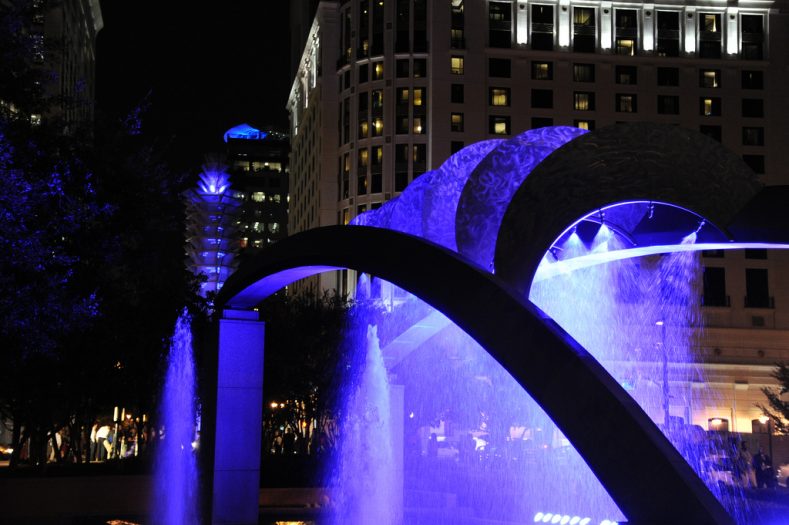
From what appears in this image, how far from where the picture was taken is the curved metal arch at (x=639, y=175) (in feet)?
35.2

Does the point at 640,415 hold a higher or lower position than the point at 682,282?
lower

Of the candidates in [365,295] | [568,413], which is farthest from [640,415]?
[365,295]

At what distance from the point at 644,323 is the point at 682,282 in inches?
292

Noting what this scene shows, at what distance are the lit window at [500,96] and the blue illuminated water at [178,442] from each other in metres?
46.8

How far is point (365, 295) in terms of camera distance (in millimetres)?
45094

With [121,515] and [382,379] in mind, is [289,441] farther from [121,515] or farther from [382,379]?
[121,515]

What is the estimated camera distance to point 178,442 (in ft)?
86.1

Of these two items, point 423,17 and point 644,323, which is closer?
point 644,323

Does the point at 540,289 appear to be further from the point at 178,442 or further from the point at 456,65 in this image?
the point at 456,65

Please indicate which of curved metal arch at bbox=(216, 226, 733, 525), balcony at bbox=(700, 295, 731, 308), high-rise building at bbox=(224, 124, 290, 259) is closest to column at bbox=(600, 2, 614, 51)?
balcony at bbox=(700, 295, 731, 308)

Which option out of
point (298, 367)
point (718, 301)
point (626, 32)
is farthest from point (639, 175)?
point (626, 32)

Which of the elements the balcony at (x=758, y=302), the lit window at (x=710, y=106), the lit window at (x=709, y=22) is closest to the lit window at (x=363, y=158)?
the lit window at (x=710, y=106)

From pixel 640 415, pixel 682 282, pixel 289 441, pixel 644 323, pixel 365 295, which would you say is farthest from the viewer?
pixel 682 282

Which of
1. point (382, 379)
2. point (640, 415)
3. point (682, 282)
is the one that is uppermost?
point (682, 282)
